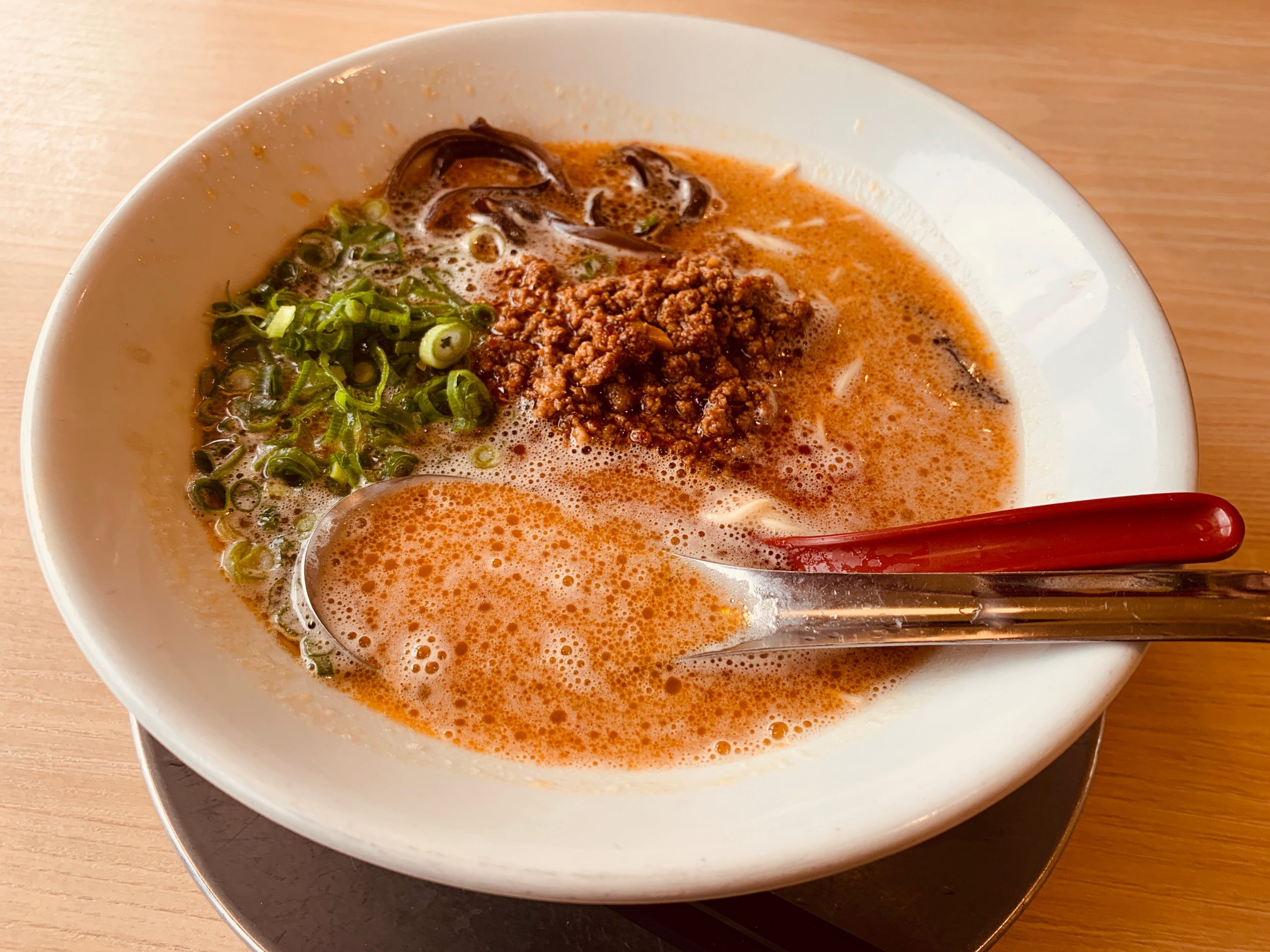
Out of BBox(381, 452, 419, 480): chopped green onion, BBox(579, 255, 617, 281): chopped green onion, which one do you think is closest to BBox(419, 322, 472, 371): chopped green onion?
BBox(381, 452, 419, 480): chopped green onion

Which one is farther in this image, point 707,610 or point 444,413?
point 444,413

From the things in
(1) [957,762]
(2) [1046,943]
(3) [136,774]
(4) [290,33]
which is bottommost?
(2) [1046,943]

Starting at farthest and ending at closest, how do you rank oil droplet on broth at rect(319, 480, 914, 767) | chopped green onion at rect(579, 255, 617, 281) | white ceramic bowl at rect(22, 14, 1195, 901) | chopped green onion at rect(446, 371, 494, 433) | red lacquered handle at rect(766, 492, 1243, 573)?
chopped green onion at rect(579, 255, 617, 281)
chopped green onion at rect(446, 371, 494, 433)
oil droplet on broth at rect(319, 480, 914, 767)
red lacquered handle at rect(766, 492, 1243, 573)
white ceramic bowl at rect(22, 14, 1195, 901)

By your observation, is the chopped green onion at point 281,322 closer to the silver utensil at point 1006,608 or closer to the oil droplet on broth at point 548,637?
the oil droplet on broth at point 548,637

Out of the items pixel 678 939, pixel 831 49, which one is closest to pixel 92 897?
pixel 678 939

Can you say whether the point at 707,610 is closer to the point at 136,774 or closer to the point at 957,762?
the point at 957,762

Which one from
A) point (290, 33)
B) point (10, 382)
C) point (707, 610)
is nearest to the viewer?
point (707, 610)

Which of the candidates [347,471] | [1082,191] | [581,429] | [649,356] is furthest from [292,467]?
[1082,191]

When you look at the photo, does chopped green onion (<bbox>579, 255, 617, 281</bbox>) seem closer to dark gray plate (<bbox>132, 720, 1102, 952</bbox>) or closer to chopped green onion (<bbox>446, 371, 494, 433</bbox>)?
chopped green onion (<bbox>446, 371, 494, 433</bbox>)
